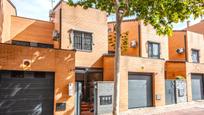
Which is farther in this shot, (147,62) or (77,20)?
(147,62)

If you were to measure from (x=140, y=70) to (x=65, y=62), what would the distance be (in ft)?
24.4

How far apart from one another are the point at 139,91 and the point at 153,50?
5986mm

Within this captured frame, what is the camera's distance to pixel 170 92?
70.6 ft

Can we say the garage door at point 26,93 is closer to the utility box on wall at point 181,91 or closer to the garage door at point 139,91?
the garage door at point 139,91

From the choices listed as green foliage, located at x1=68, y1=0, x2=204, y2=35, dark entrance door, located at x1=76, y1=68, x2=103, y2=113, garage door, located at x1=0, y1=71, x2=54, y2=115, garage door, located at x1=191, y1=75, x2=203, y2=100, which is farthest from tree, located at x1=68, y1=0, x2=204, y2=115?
garage door, located at x1=191, y1=75, x2=203, y2=100

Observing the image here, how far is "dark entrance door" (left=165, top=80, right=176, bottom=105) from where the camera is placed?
2125 centimetres

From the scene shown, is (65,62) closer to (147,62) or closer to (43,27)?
(43,27)

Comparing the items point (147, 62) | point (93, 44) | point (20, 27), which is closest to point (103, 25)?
point (93, 44)

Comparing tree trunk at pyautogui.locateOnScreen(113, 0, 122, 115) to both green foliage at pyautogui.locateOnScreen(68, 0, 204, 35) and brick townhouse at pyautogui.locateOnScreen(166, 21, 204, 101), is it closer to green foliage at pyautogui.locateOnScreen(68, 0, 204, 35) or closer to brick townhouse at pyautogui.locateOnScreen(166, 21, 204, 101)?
green foliage at pyautogui.locateOnScreen(68, 0, 204, 35)

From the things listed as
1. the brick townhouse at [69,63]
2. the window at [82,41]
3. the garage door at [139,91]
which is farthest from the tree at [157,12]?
the garage door at [139,91]

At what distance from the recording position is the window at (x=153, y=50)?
23516 mm

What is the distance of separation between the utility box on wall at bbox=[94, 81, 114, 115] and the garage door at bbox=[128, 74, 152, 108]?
2545 millimetres

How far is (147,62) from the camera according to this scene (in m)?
20.0

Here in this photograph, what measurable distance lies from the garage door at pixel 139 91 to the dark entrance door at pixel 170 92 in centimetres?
205
